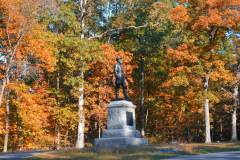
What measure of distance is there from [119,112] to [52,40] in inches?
392

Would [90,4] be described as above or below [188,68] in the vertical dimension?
above

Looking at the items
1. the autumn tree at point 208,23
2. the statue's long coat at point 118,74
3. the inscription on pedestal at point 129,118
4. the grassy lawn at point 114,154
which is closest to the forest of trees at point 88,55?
the autumn tree at point 208,23

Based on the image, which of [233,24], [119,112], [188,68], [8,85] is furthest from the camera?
[188,68]

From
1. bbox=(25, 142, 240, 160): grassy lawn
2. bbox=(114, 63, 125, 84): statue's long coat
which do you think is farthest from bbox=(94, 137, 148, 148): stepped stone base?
bbox=(114, 63, 125, 84): statue's long coat

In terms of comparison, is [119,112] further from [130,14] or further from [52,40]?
[130,14]

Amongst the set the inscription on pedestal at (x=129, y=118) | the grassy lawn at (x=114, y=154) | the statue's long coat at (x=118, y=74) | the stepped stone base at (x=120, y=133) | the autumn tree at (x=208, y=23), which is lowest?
the grassy lawn at (x=114, y=154)

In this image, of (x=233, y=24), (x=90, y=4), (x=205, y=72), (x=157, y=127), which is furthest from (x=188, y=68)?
(x=157, y=127)

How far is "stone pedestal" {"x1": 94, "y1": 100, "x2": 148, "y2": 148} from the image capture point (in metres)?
13.5

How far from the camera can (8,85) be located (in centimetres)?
1820

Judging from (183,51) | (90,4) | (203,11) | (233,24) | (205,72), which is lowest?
(205,72)

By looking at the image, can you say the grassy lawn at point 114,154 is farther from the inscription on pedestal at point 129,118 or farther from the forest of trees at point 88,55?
the forest of trees at point 88,55

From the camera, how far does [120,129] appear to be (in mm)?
14086

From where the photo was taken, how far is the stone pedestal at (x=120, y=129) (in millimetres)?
13513

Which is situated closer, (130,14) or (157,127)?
(130,14)
